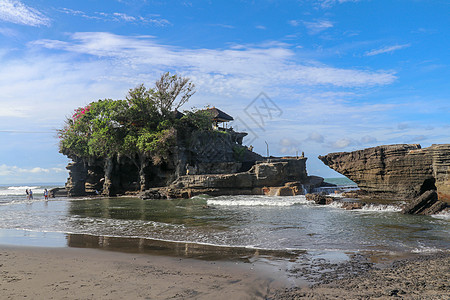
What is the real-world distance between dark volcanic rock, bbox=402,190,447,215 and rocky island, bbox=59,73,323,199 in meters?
13.3

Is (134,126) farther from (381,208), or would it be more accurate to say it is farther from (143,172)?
(381,208)

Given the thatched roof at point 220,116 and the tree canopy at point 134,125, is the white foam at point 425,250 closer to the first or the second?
the tree canopy at point 134,125

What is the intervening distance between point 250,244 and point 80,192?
114 feet

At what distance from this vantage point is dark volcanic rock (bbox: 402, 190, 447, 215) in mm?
13671

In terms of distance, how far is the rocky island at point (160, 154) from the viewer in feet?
92.0

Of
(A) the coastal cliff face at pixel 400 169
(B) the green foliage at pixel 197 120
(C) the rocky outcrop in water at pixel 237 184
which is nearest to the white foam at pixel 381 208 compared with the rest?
(A) the coastal cliff face at pixel 400 169

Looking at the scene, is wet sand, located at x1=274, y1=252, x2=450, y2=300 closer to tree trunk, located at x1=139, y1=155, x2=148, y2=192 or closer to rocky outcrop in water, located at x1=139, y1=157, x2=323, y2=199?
rocky outcrop in water, located at x1=139, y1=157, x2=323, y2=199

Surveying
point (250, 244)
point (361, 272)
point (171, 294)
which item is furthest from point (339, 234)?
point (171, 294)

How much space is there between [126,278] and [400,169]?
1725cm

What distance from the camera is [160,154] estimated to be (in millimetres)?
31797

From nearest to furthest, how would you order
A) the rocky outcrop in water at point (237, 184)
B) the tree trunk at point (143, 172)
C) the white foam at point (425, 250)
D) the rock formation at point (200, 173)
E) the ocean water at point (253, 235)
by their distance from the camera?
the white foam at point (425, 250) → the ocean water at point (253, 235) → the rocky outcrop in water at point (237, 184) → the rock formation at point (200, 173) → the tree trunk at point (143, 172)

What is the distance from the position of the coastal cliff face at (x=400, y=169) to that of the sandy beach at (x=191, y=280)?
10.5m

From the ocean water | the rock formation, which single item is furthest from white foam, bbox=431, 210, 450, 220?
the rock formation

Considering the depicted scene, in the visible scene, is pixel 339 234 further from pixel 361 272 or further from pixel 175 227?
pixel 175 227
